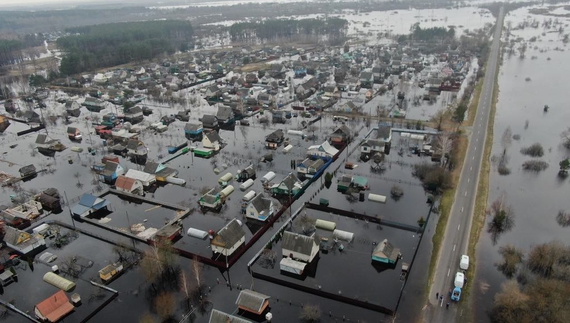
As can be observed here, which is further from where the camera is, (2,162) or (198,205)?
(2,162)

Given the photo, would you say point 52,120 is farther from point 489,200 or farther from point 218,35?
point 218,35

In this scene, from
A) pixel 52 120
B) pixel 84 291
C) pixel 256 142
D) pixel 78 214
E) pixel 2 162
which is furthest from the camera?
pixel 52 120

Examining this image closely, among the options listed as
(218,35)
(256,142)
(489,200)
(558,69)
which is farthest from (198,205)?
(218,35)

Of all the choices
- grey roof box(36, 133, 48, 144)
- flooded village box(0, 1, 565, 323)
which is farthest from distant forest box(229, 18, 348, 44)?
grey roof box(36, 133, 48, 144)

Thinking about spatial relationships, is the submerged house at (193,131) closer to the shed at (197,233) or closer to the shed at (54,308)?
the shed at (197,233)

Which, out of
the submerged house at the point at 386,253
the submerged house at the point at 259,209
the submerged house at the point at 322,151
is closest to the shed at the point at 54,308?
the submerged house at the point at 259,209

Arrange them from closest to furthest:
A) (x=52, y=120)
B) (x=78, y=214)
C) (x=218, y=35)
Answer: (x=78, y=214) → (x=52, y=120) → (x=218, y=35)
